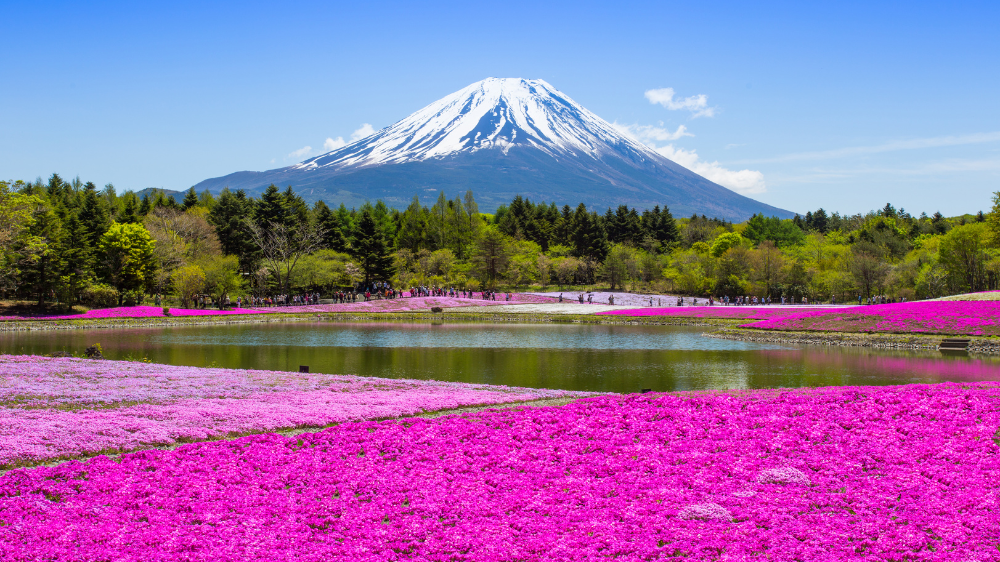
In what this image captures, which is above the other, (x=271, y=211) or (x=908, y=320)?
(x=271, y=211)

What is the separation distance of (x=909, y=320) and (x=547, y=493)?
128 ft

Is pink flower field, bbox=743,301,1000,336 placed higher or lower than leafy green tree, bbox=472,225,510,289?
lower

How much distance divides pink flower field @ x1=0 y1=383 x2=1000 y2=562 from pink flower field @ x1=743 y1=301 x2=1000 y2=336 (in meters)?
27.5

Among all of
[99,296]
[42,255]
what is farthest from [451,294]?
[42,255]

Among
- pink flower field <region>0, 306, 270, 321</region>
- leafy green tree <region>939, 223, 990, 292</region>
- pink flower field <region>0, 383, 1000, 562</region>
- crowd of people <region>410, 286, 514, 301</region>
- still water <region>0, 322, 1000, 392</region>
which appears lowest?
still water <region>0, 322, 1000, 392</region>

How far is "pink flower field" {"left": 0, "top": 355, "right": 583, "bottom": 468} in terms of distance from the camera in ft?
40.5

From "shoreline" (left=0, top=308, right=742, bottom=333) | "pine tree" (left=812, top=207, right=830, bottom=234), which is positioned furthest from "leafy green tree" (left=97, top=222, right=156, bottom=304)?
"pine tree" (left=812, top=207, right=830, bottom=234)

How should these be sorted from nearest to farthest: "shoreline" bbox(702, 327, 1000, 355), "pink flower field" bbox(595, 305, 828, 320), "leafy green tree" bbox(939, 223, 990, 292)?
"shoreline" bbox(702, 327, 1000, 355)
"pink flower field" bbox(595, 305, 828, 320)
"leafy green tree" bbox(939, 223, 990, 292)

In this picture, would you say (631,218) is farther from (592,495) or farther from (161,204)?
(592,495)

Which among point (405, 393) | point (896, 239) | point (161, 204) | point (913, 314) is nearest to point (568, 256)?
point (896, 239)

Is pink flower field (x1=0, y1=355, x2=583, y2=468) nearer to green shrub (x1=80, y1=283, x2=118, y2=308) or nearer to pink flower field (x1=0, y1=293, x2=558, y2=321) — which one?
pink flower field (x1=0, y1=293, x2=558, y2=321)

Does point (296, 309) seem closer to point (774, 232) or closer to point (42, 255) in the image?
point (42, 255)

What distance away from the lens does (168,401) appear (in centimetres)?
1653

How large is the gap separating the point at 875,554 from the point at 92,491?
10.2 metres
